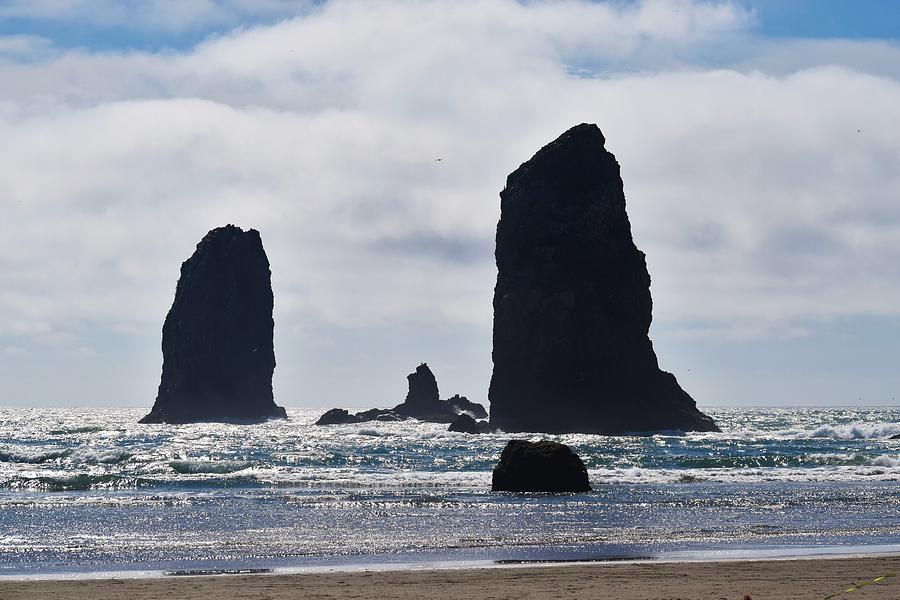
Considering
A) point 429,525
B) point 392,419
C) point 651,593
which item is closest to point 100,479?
point 429,525

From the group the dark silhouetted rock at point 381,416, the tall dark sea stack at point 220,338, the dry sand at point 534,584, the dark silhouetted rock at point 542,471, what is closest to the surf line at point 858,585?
the dry sand at point 534,584

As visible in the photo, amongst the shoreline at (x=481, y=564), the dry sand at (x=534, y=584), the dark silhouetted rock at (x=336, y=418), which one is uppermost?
the dark silhouetted rock at (x=336, y=418)

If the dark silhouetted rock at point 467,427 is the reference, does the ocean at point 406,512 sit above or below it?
below

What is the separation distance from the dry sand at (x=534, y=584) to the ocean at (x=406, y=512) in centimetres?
169

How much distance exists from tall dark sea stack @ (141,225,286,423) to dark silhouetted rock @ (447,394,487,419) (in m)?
41.6

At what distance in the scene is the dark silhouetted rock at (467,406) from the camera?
486 feet

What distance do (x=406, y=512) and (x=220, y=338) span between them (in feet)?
495

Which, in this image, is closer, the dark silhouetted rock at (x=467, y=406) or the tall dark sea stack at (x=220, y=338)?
the dark silhouetted rock at (x=467, y=406)

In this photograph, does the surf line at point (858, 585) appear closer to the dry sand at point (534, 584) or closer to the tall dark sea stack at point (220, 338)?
the dry sand at point (534, 584)

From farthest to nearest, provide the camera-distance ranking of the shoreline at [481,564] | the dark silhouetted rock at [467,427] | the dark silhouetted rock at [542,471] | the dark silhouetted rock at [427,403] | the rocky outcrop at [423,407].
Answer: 1. the dark silhouetted rock at [427,403]
2. the rocky outcrop at [423,407]
3. the dark silhouetted rock at [467,427]
4. the dark silhouetted rock at [542,471]
5. the shoreline at [481,564]

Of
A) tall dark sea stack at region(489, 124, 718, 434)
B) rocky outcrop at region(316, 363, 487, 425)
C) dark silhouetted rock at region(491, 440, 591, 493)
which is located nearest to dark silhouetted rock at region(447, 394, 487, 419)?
rocky outcrop at region(316, 363, 487, 425)

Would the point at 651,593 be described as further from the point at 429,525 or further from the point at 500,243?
the point at 500,243

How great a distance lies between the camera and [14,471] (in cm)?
4625

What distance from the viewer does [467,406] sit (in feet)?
495
